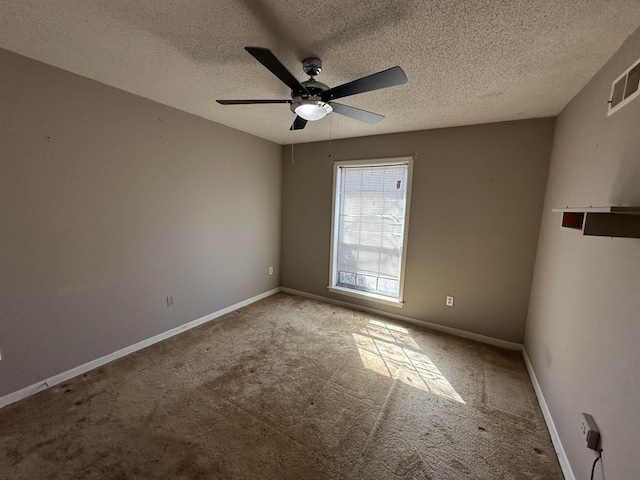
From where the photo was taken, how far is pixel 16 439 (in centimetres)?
154

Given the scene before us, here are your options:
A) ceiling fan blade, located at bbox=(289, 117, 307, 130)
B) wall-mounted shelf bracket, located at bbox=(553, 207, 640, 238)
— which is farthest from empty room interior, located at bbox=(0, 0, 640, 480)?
ceiling fan blade, located at bbox=(289, 117, 307, 130)

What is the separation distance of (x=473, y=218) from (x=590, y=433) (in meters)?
2.04

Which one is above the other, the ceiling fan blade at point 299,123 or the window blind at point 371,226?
the ceiling fan blade at point 299,123

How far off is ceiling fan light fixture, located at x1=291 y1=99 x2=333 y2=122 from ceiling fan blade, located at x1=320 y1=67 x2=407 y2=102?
5cm

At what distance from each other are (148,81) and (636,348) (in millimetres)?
3361

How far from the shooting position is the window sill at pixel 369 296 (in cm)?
338

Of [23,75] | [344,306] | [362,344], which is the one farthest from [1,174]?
[344,306]

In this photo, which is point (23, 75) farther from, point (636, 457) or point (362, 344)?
point (636, 457)

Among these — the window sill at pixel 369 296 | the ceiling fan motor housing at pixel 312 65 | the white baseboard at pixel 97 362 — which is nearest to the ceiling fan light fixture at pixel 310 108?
the ceiling fan motor housing at pixel 312 65

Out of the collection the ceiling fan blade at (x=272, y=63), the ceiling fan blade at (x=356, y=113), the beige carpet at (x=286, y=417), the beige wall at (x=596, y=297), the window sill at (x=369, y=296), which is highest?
the ceiling fan blade at (x=272, y=63)

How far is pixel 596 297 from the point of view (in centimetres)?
138

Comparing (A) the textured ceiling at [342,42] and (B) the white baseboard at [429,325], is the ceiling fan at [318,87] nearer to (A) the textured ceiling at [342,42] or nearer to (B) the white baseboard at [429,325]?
(A) the textured ceiling at [342,42]

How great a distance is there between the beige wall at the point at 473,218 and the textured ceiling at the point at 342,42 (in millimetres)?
521

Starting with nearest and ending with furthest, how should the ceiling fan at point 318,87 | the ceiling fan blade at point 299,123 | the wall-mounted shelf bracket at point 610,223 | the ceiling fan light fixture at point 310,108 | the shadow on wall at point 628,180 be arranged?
the wall-mounted shelf bracket at point 610,223
the shadow on wall at point 628,180
the ceiling fan at point 318,87
the ceiling fan light fixture at point 310,108
the ceiling fan blade at point 299,123
